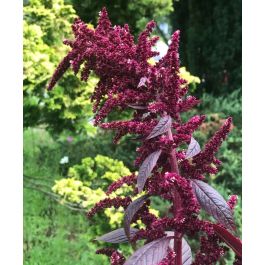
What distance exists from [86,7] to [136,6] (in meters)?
0.40

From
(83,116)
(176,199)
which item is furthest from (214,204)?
(83,116)

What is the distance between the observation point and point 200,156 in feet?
3.24

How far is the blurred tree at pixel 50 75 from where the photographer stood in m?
3.09

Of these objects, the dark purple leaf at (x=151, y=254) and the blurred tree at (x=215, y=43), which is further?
the blurred tree at (x=215, y=43)

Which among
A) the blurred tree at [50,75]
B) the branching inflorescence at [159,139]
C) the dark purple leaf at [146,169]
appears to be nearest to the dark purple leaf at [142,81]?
the branching inflorescence at [159,139]

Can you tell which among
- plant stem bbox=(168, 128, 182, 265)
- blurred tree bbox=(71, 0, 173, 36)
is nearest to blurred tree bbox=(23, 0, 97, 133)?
blurred tree bbox=(71, 0, 173, 36)

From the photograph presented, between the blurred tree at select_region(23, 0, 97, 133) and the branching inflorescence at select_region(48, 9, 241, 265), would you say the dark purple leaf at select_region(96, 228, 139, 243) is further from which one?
the blurred tree at select_region(23, 0, 97, 133)

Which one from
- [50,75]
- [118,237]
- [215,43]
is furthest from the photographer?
[215,43]

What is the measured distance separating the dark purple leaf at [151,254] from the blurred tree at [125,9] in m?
3.49

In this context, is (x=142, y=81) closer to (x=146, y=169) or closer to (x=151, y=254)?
(x=146, y=169)

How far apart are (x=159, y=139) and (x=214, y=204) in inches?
5.8

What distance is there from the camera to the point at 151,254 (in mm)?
930

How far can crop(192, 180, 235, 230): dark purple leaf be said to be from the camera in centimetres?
92

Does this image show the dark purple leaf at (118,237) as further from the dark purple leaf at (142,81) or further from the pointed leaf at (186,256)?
the dark purple leaf at (142,81)
